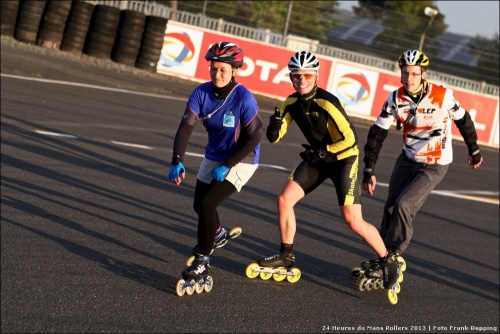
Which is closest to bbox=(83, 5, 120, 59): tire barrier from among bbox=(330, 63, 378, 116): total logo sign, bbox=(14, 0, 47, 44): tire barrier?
bbox=(14, 0, 47, 44): tire barrier

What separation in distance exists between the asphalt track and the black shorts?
1132 mm

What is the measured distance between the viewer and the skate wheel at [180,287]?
7.98 metres

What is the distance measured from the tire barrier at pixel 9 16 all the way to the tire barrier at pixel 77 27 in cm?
147

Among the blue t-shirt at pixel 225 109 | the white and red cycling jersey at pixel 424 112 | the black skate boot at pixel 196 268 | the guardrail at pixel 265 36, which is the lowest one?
→ the black skate boot at pixel 196 268

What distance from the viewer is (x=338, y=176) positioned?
8.30 meters

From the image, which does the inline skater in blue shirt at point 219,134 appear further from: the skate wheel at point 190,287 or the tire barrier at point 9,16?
the tire barrier at point 9,16

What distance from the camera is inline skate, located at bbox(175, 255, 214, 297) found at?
7.95m

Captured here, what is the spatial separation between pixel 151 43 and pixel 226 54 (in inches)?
795

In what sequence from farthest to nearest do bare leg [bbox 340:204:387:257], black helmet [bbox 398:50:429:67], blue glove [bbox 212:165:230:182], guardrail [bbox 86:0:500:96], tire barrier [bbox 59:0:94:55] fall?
1. guardrail [bbox 86:0:500:96]
2. tire barrier [bbox 59:0:94:55]
3. bare leg [bbox 340:204:387:257]
4. blue glove [bbox 212:165:230:182]
5. black helmet [bbox 398:50:429:67]

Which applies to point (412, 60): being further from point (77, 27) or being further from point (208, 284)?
point (77, 27)

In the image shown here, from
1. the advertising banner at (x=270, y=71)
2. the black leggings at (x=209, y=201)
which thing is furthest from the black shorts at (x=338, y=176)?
the advertising banner at (x=270, y=71)

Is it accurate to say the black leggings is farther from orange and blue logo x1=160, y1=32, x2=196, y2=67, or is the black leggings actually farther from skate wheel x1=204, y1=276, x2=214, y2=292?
orange and blue logo x1=160, y1=32, x2=196, y2=67

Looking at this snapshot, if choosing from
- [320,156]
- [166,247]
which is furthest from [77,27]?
[320,156]

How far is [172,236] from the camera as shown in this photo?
10.6 metres
